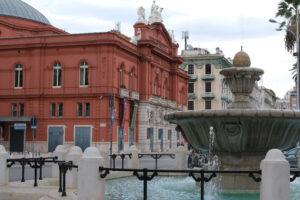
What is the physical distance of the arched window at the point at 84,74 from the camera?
46188 millimetres

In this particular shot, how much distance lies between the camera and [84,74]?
46.3m

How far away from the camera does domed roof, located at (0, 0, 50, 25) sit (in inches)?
2193

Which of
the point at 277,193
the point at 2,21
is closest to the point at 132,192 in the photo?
the point at 277,193

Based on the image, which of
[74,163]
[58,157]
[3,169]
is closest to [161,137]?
[58,157]

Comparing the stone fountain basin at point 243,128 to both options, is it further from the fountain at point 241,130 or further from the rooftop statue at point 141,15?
the rooftop statue at point 141,15

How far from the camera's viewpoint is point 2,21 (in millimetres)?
53031

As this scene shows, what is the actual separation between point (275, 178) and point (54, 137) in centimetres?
4006

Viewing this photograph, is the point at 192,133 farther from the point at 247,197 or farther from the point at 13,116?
the point at 13,116

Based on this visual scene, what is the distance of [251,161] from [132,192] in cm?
306

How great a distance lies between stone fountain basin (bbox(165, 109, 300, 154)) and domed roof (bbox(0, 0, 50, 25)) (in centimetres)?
4632

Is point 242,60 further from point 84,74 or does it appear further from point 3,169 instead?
point 84,74

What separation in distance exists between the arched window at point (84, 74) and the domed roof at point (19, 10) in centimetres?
1370

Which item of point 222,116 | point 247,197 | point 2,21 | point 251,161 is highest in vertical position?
point 2,21

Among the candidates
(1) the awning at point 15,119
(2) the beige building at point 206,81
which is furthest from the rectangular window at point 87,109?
(2) the beige building at point 206,81
